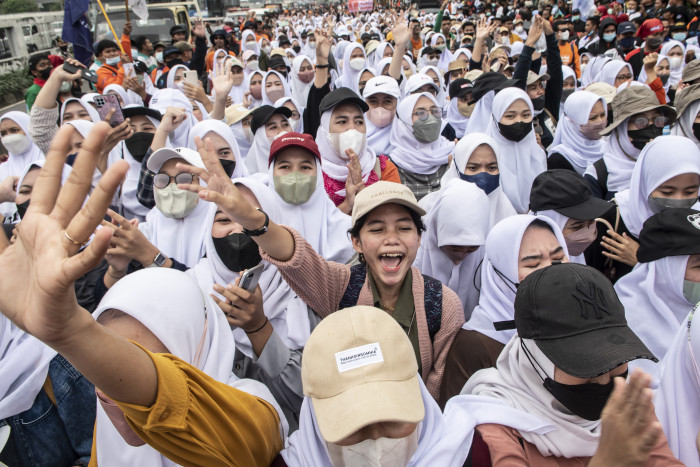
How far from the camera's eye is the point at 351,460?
1299mm

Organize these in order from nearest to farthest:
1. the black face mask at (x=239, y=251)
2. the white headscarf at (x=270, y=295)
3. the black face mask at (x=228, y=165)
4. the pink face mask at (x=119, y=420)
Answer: the pink face mask at (x=119, y=420), the white headscarf at (x=270, y=295), the black face mask at (x=239, y=251), the black face mask at (x=228, y=165)

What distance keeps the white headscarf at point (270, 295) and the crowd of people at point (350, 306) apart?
0.01 m

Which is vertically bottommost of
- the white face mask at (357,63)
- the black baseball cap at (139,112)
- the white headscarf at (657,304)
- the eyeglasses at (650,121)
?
the white headscarf at (657,304)

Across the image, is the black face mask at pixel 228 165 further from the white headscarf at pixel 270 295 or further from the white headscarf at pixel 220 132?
the white headscarf at pixel 270 295

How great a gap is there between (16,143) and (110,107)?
3.73 ft

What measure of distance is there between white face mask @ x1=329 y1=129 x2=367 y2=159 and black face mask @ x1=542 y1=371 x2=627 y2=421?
2.48m

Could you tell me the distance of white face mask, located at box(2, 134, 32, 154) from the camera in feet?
13.7

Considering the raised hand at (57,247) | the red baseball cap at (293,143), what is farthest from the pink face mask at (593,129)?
the raised hand at (57,247)

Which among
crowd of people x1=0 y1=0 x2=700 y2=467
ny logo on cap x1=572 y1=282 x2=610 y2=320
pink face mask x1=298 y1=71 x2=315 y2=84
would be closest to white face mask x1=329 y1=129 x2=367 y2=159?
crowd of people x1=0 y1=0 x2=700 y2=467

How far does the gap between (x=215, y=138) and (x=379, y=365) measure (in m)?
2.75

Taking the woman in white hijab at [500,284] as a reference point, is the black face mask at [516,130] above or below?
above

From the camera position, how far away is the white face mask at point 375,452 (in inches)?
50.2

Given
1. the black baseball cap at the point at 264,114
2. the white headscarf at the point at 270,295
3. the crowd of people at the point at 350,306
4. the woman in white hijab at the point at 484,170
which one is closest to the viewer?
the crowd of people at the point at 350,306

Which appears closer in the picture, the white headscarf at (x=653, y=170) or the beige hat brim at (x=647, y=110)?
the white headscarf at (x=653, y=170)
